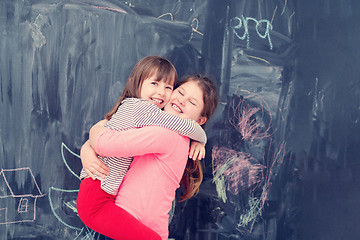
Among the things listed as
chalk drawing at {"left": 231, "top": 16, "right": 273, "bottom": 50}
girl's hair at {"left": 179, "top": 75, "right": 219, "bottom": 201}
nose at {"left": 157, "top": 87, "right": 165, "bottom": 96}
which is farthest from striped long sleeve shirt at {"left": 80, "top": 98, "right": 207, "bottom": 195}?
chalk drawing at {"left": 231, "top": 16, "right": 273, "bottom": 50}

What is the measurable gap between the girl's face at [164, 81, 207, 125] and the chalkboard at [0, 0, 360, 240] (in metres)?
0.29

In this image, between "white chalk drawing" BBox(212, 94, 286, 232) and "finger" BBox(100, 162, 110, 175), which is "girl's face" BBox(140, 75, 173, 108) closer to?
"finger" BBox(100, 162, 110, 175)

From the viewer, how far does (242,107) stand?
1.78 meters

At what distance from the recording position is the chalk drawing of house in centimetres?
167

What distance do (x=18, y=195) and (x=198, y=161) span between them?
103cm

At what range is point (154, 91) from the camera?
1.41m

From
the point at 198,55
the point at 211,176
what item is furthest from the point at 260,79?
the point at 211,176

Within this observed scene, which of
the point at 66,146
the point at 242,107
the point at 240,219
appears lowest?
the point at 240,219

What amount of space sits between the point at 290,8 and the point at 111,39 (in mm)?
1088

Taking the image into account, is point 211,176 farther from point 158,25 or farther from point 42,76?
point 42,76

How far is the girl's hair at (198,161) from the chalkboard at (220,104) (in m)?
0.13

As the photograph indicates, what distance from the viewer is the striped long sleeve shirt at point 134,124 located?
1250 mm

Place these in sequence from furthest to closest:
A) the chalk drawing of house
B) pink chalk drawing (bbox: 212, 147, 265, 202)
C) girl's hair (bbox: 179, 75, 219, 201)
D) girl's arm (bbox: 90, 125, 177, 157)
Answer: pink chalk drawing (bbox: 212, 147, 265, 202)
the chalk drawing of house
girl's hair (bbox: 179, 75, 219, 201)
girl's arm (bbox: 90, 125, 177, 157)

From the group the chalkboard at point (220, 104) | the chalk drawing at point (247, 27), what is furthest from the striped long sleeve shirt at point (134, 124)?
the chalk drawing at point (247, 27)
